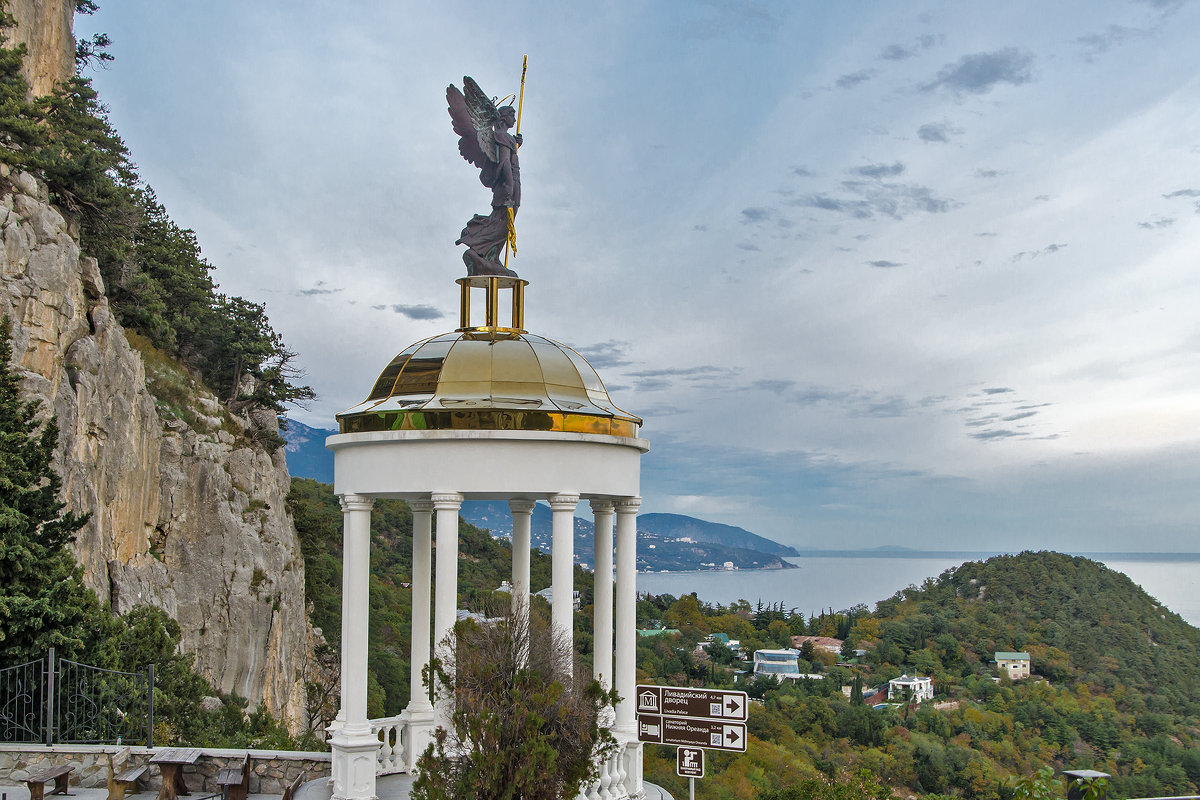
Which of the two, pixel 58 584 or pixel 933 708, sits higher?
pixel 58 584

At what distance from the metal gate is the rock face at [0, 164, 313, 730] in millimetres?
12715

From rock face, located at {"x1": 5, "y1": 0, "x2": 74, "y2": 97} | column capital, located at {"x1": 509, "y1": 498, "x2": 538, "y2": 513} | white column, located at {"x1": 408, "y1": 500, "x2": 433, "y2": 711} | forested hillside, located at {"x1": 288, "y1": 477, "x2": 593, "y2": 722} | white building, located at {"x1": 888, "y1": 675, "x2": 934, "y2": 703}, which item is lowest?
white building, located at {"x1": 888, "y1": 675, "x2": 934, "y2": 703}

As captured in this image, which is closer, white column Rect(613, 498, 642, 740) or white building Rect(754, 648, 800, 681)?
white column Rect(613, 498, 642, 740)

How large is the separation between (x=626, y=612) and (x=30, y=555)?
10654 millimetres

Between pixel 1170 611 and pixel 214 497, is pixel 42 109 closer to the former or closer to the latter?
pixel 214 497

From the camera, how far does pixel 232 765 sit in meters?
15.2

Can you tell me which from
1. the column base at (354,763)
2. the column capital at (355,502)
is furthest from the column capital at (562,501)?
the column base at (354,763)

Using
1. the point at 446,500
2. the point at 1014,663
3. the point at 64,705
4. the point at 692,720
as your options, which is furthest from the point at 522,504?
the point at 1014,663

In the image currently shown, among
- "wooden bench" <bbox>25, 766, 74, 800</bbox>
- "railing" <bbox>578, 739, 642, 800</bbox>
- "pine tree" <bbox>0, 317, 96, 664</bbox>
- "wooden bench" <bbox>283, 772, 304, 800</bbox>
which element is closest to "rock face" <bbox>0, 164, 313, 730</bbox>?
"pine tree" <bbox>0, 317, 96, 664</bbox>

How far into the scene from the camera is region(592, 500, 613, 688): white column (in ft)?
50.0

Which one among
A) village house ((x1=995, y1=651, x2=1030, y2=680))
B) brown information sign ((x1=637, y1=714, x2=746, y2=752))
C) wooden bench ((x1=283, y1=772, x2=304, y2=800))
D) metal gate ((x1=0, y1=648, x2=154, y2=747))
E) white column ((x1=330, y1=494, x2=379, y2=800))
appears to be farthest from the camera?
village house ((x1=995, y1=651, x2=1030, y2=680))

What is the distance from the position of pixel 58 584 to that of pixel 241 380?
128 ft

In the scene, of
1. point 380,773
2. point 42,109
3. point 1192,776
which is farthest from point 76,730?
point 1192,776

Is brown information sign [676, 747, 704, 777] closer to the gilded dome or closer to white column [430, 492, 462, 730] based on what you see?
white column [430, 492, 462, 730]
